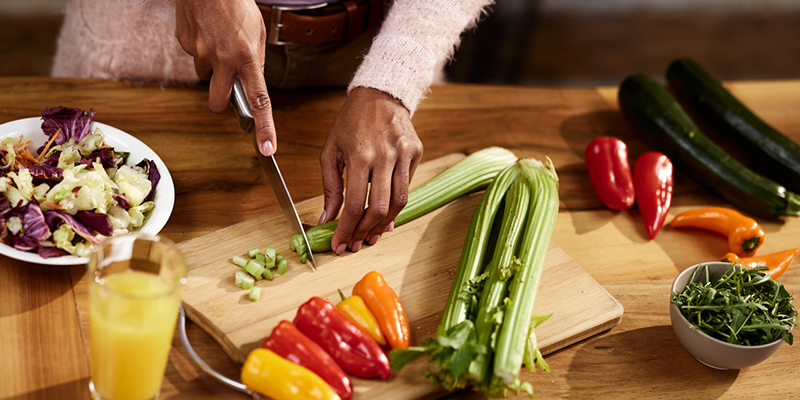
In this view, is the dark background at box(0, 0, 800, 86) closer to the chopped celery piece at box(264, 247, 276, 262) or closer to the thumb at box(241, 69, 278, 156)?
the thumb at box(241, 69, 278, 156)

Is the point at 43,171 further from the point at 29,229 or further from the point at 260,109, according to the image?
the point at 260,109

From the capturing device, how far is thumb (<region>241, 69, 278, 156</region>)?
71.4 inches

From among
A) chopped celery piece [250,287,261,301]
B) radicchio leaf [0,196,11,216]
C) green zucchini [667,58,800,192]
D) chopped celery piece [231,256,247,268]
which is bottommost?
chopped celery piece [231,256,247,268]

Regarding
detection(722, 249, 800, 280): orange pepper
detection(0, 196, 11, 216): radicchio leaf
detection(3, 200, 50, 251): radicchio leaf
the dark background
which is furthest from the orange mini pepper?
the dark background

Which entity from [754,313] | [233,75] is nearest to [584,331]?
[754,313]

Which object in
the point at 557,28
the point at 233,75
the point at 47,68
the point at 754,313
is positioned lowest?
the point at 47,68

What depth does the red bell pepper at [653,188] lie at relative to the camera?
2.33m

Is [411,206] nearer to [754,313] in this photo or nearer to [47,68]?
[754,313]

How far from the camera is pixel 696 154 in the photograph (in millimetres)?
2586

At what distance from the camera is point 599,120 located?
2.98 meters

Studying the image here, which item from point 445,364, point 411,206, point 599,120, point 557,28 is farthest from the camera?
point 557,28

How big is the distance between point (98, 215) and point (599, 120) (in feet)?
7.63

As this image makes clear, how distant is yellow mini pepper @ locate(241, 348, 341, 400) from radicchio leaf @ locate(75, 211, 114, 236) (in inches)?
22.9

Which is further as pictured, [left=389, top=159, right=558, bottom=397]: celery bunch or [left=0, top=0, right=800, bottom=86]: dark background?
[left=0, top=0, right=800, bottom=86]: dark background
